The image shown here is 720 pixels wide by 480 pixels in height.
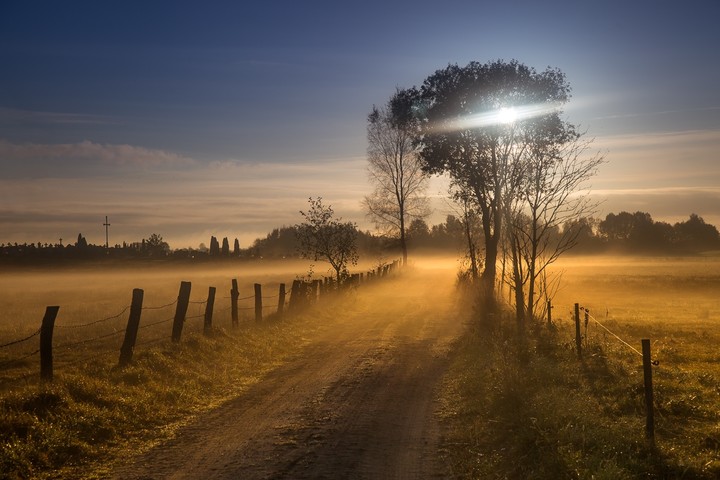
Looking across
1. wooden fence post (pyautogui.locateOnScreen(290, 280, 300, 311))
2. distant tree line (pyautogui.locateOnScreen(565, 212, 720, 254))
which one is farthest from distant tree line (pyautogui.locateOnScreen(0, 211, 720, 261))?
wooden fence post (pyautogui.locateOnScreen(290, 280, 300, 311))

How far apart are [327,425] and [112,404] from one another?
3.99 meters

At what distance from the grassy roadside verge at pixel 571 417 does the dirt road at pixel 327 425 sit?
689 millimetres

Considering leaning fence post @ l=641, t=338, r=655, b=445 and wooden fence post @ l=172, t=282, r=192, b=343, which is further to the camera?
wooden fence post @ l=172, t=282, r=192, b=343

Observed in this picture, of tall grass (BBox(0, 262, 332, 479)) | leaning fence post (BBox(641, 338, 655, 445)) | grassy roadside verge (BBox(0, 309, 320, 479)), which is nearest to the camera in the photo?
grassy roadside verge (BBox(0, 309, 320, 479))

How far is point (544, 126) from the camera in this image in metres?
28.5

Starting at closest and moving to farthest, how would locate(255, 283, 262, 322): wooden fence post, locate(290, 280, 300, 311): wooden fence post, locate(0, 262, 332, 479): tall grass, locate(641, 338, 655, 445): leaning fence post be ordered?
locate(641, 338, 655, 445): leaning fence post < locate(0, 262, 332, 479): tall grass < locate(255, 283, 262, 322): wooden fence post < locate(290, 280, 300, 311): wooden fence post

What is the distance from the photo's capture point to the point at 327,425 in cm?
1088

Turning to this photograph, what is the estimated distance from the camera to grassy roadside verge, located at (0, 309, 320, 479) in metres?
9.20

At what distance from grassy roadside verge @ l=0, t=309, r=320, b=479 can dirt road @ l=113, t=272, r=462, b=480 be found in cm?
58

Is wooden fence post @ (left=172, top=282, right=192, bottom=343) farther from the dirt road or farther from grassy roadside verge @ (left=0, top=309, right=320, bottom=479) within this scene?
the dirt road

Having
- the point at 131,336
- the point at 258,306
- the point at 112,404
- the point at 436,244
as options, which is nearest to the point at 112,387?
the point at 112,404

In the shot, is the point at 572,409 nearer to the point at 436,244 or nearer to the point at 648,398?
the point at 648,398

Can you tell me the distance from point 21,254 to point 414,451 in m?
83.0

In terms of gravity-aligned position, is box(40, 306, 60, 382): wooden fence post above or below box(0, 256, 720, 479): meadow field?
above
